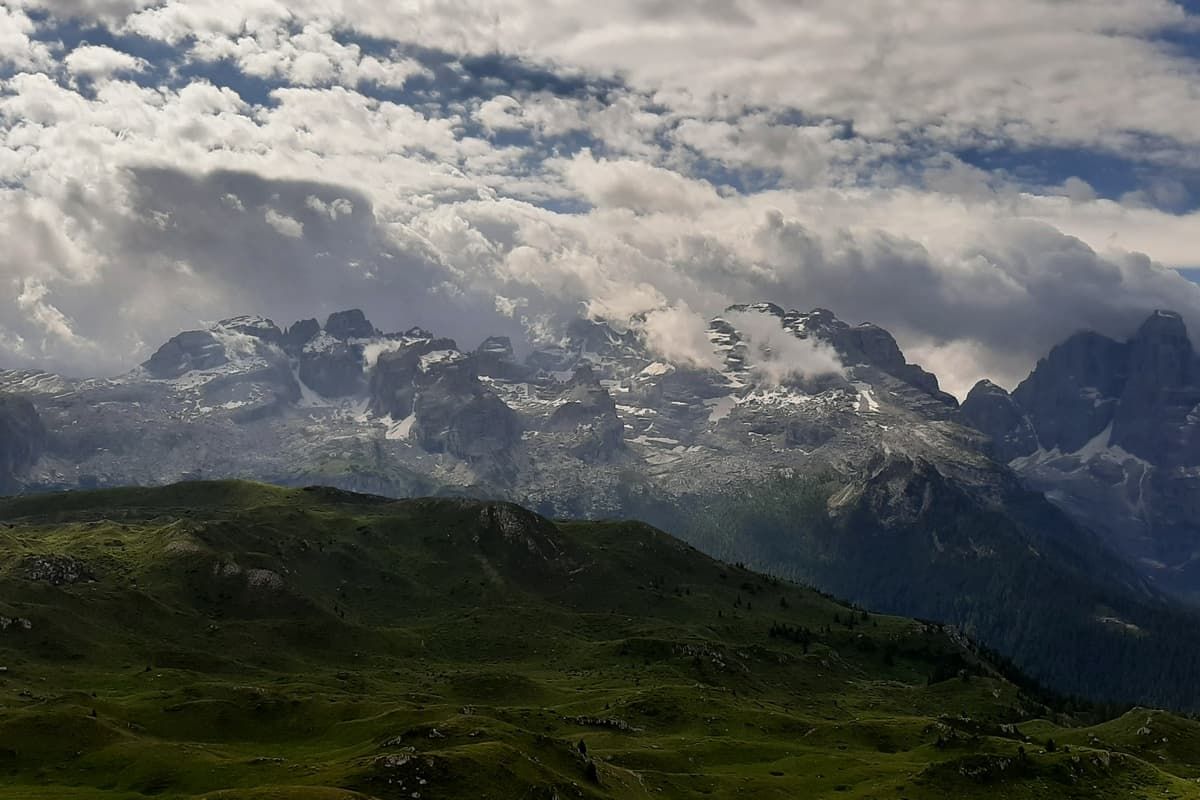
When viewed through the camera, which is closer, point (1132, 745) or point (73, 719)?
point (73, 719)

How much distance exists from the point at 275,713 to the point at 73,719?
32.8 meters

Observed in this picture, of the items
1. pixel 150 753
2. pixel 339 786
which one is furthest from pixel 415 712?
pixel 339 786

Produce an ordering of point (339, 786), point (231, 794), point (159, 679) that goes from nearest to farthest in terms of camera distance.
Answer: point (231, 794), point (339, 786), point (159, 679)

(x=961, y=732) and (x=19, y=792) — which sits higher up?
(x=19, y=792)

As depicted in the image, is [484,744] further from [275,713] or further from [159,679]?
[159,679]

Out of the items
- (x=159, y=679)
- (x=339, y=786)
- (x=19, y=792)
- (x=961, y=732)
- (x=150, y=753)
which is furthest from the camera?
(x=159, y=679)

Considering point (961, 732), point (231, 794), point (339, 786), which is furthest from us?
point (961, 732)

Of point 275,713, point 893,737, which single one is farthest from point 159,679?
point 893,737

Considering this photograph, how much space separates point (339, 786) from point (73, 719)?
189 feet

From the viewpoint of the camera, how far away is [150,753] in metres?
134

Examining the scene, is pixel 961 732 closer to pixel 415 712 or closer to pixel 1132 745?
pixel 1132 745

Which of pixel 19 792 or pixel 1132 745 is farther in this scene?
pixel 1132 745

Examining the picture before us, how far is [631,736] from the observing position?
17725 centimetres

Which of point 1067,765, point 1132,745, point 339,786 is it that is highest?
point 339,786
